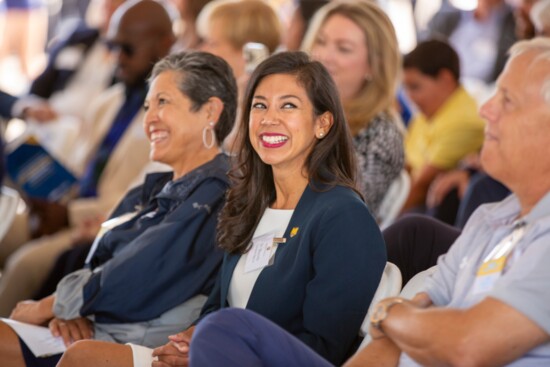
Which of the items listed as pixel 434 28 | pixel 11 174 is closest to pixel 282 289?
pixel 11 174

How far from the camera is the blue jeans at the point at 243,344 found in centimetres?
227

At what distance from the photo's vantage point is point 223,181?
3260 millimetres

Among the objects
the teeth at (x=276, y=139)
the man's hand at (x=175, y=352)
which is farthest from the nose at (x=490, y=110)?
the man's hand at (x=175, y=352)

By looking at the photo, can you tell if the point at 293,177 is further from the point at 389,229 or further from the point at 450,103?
the point at 450,103

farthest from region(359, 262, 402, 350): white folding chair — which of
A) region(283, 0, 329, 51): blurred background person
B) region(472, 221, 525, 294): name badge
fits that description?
region(283, 0, 329, 51): blurred background person

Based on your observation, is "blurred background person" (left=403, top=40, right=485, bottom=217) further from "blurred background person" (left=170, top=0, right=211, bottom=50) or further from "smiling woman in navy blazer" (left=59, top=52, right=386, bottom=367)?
"smiling woman in navy blazer" (left=59, top=52, right=386, bottom=367)

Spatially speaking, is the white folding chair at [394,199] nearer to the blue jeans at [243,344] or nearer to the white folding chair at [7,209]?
the white folding chair at [7,209]

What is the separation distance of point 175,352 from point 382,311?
74 centimetres

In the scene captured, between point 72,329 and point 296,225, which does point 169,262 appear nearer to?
point 72,329

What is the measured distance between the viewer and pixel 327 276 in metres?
2.65

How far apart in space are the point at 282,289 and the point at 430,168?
250cm

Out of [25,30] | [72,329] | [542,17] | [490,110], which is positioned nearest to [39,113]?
[72,329]

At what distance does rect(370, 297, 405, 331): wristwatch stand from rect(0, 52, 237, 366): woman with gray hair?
0.91m

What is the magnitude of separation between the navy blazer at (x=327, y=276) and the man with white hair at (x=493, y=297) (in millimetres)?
232
